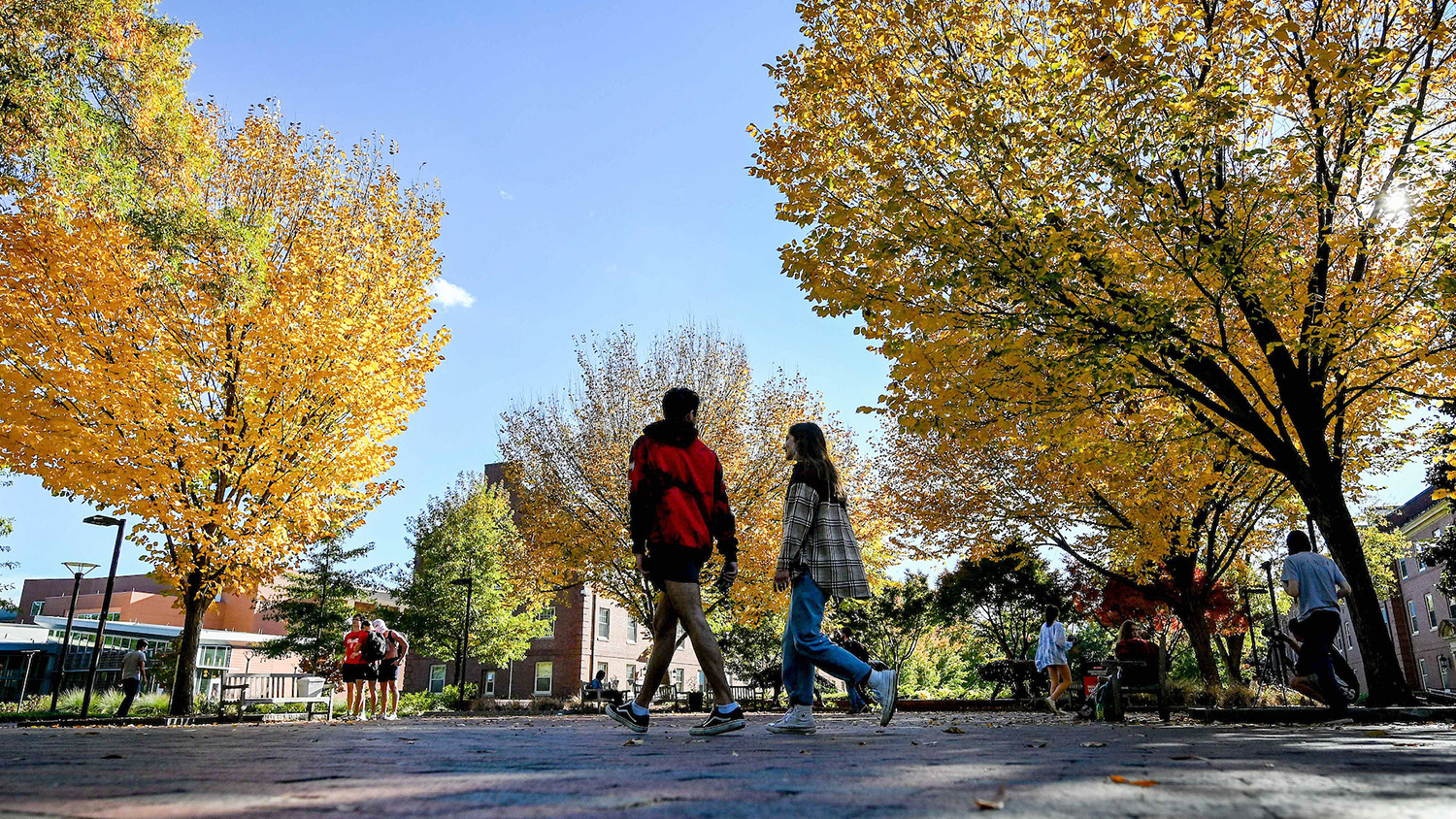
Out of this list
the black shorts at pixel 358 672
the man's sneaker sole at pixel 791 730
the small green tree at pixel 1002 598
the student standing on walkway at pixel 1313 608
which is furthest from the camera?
the small green tree at pixel 1002 598

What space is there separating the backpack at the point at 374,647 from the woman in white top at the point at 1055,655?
10191 millimetres

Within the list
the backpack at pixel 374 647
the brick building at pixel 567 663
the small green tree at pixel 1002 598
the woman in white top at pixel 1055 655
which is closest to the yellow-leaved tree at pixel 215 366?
the backpack at pixel 374 647

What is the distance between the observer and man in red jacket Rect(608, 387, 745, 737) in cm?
478

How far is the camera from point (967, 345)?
8617 millimetres

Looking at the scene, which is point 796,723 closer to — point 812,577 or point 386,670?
point 812,577

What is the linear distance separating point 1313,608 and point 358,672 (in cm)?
1245

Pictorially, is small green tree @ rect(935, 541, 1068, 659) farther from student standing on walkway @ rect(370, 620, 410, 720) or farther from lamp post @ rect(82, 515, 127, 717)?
lamp post @ rect(82, 515, 127, 717)

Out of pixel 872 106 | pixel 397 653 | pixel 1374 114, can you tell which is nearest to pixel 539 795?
pixel 872 106

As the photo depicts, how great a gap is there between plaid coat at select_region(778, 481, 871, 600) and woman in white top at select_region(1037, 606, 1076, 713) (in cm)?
864

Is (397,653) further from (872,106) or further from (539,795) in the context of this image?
(539,795)

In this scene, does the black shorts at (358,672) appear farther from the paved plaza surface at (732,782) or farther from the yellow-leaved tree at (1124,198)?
the paved plaza surface at (732,782)

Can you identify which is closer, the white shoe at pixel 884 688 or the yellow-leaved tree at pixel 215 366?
the white shoe at pixel 884 688

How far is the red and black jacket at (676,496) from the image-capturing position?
189 inches

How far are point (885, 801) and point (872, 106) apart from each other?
365 inches
